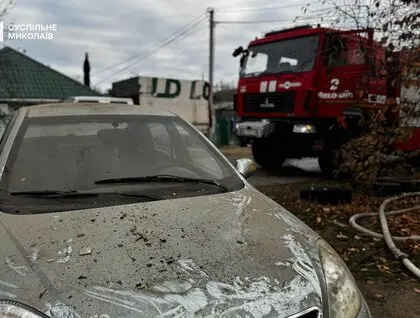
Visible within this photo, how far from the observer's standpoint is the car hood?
63.0 inches

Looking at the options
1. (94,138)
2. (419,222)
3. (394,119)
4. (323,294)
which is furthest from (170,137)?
(394,119)

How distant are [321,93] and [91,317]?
27.1 ft

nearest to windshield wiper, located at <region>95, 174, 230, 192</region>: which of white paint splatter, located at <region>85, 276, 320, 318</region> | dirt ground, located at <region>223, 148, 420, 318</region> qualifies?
white paint splatter, located at <region>85, 276, 320, 318</region>

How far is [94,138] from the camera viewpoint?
9.84 ft

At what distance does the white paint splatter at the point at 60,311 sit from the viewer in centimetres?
152

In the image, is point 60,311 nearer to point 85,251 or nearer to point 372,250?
point 85,251

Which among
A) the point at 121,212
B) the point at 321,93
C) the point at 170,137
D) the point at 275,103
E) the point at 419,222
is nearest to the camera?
the point at 121,212

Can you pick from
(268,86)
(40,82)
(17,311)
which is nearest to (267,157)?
(268,86)

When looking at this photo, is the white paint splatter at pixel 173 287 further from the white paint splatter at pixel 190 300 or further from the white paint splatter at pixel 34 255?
the white paint splatter at pixel 34 255

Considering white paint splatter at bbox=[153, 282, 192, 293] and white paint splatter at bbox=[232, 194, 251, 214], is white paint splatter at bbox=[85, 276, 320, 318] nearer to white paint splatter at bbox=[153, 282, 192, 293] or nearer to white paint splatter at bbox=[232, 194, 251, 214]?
white paint splatter at bbox=[153, 282, 192, 293]

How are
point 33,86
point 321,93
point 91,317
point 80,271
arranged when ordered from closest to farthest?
point 91,317
point 80,271
point 321,93
point 33,86

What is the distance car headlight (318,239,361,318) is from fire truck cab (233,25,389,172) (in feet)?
20.3

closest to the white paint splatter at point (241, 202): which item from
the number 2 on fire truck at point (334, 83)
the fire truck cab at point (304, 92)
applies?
the fire truck cab at point (304, 92)

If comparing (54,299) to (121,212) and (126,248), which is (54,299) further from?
(121,212)
